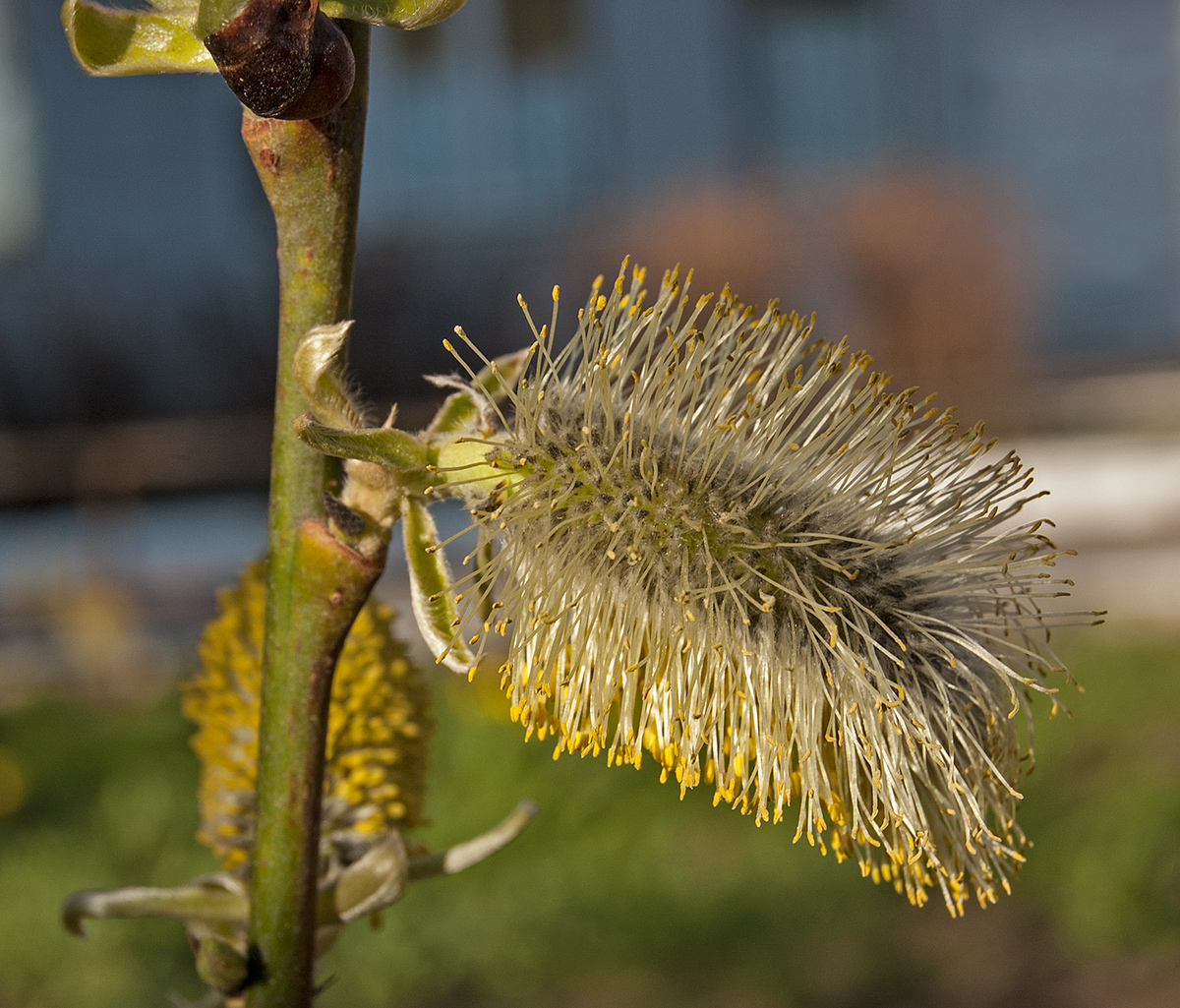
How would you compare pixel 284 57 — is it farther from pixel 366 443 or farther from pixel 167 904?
pixel 167 904

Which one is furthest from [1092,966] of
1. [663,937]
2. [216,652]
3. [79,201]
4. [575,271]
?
[79,201]

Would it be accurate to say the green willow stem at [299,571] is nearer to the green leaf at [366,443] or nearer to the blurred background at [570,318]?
the green leaf at [366,443]

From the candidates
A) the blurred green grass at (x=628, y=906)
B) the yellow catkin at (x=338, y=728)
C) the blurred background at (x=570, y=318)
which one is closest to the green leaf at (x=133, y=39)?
the yellow catkin at (x=338, y=728)

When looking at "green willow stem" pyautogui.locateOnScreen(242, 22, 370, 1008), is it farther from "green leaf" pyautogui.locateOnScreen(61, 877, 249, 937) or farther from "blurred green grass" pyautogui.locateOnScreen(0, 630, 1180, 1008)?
"blurred green grass" pyautogui.locateOnScreen(0, 630, 1180, 1008)

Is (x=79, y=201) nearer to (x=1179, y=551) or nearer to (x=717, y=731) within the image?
(x=1179, y=551)

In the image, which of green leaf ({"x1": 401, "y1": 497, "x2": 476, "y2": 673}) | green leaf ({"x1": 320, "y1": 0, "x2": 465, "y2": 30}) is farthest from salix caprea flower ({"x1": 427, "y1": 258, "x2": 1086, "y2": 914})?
green leaf ({"x1": 320, "y1": 0, "x2": 465, "y2": 30})

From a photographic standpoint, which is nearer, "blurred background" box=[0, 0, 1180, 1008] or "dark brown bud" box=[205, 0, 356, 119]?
"dark brown bud" box=[205, 0, 356, 119]
